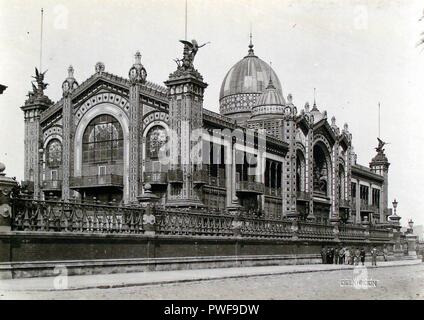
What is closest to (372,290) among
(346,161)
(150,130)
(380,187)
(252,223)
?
(252,223)

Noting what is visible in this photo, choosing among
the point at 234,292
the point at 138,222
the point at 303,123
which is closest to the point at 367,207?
the point at 303,123

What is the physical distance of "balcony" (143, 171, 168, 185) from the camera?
38.9 metres

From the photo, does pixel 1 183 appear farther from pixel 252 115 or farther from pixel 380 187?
pixel 380 187

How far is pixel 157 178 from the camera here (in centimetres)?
3919

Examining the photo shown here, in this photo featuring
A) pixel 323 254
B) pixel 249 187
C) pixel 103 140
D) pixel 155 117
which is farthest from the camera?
pixel 249 187

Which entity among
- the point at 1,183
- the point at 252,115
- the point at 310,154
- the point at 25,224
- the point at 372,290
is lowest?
the point at 372,290

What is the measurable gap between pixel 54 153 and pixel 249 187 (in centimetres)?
1355

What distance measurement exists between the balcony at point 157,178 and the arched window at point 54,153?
26.2ft

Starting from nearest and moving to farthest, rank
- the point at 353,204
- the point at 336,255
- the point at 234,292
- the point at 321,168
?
the point at 234,292, the point at 336,255, the point at 321,168, the point at 353,204

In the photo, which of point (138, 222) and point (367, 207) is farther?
point (367, 207)

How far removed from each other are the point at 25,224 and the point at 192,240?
8852 mm

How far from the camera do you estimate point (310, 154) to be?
54.6 meters

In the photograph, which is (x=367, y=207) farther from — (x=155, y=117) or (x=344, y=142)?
(x=155, y=117)

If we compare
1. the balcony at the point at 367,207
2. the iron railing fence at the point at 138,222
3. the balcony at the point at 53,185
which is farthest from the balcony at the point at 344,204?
the balcony at the point at 53,185
